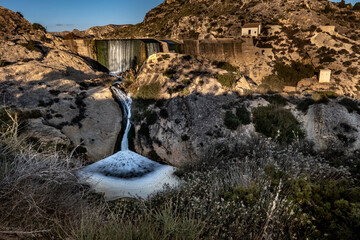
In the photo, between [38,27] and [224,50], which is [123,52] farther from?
[224,50]

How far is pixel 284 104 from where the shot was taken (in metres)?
15.9

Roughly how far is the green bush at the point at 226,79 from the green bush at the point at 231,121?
443 cm

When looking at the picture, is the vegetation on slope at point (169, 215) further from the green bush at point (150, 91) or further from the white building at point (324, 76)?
the white building at point (324, 76)

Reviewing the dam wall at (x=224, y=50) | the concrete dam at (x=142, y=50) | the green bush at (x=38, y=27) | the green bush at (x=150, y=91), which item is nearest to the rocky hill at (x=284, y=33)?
the dam wall at (x=224, y=50)

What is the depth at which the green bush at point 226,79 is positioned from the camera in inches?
746

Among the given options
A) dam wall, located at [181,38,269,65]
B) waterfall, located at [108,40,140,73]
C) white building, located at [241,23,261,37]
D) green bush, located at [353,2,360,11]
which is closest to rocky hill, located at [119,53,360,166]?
dam wall, located at [181,38,269,65]

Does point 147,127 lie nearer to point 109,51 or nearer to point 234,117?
point 234,117

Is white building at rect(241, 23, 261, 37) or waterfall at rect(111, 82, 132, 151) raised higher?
white building at rect(241, 23, 261, 37)

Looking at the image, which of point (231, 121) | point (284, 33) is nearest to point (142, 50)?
point (231, 121)

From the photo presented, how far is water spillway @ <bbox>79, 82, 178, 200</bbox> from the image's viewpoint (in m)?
11.6

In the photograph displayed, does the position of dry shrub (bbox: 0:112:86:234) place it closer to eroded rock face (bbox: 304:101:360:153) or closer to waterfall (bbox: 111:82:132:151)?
waterfall (bbox: 111:82:132:151)

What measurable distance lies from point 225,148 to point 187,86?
774 cm

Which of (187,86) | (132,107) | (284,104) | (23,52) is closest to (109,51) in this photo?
(23,52)

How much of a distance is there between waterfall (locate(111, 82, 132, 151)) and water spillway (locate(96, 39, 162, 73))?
249 inches
